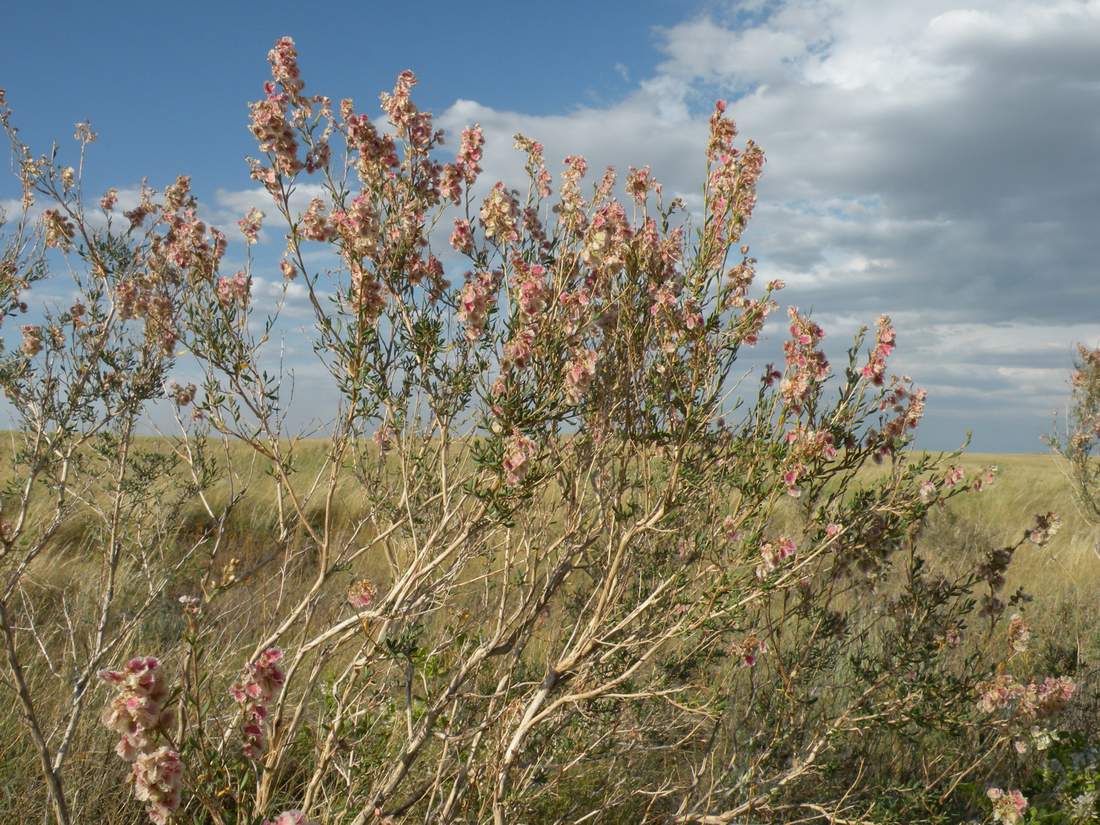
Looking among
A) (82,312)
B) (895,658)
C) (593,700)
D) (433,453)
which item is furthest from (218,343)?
(895,658)

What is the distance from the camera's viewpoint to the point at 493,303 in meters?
2.95

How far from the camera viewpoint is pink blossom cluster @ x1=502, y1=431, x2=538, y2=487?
264 cm

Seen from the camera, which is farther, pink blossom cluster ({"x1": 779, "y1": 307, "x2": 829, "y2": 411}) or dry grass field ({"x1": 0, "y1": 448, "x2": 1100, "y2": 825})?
dry grass field ({"x1": 0, "y1": 448, "x2": 1100, "y2": 825})

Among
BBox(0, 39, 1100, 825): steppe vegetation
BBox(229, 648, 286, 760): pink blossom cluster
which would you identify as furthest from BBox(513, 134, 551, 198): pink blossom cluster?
BBox(229, 648, 286, 760): pink blossom cluster

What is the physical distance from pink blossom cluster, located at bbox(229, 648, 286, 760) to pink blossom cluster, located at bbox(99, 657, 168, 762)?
0.28 m

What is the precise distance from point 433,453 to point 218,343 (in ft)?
3.57

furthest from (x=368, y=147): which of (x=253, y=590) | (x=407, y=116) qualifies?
(x=253, y=590)

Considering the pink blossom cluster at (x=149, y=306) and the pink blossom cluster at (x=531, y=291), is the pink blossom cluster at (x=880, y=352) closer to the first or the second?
the pink blossom cluster at (x=531, y=291)

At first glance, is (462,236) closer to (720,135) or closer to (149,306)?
(720,135)

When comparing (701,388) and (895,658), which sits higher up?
(701,388)

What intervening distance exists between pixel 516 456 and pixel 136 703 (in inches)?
50.1

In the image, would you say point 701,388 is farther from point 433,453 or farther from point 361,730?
point 361,730

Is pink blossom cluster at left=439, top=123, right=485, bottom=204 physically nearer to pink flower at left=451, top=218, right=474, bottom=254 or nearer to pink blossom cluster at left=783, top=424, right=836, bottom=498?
pink flower at left=451, top=218, right=474, bottom=254

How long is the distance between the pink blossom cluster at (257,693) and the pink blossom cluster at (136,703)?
276 mm
